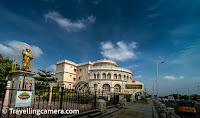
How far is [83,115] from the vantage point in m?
7.84

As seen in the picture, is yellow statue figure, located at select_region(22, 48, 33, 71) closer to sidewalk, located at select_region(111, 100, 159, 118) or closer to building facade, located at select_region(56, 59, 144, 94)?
sidewalk, located at select_region(111, 100, 159, 118)

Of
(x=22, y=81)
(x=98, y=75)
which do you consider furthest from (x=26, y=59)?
(x=98, y=75)

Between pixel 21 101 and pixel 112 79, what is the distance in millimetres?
37819

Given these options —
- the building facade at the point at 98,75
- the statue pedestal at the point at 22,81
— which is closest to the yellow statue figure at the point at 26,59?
the statue pedestal at the point at 22,81

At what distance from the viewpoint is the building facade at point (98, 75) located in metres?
41.2

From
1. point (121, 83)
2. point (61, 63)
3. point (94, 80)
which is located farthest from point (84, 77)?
point (121, 83)

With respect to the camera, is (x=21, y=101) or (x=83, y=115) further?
(x=83, y=115)

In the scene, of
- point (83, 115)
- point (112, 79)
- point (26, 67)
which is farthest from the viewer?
point (112, 79)

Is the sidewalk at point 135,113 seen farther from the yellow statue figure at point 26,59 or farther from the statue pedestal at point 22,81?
the yellow statue figure at point 26,59

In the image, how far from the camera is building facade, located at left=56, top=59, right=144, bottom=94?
1624 inches

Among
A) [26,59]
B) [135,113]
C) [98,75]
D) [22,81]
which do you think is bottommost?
[135,113]

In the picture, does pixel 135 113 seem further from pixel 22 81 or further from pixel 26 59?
pixel 26 59

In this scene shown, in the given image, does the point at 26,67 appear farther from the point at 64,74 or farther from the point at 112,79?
the point at 64,74

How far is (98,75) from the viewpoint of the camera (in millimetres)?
43031
